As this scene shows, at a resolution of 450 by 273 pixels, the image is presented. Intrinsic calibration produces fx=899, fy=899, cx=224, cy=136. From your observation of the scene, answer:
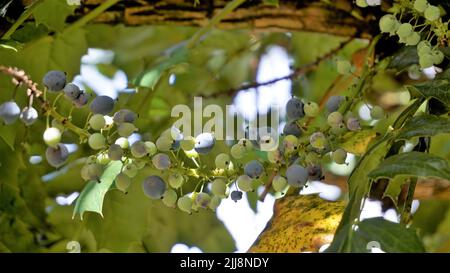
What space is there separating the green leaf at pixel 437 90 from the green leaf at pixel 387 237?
179 millimetres

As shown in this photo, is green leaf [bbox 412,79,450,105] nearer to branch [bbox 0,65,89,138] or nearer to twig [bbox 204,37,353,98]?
branch [bbox 0,65,89,138]

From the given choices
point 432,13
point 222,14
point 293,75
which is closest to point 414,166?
point 432,13

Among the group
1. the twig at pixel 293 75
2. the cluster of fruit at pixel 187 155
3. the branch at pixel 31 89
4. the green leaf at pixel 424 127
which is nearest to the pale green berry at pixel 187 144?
the cluster of fruit at pixel 187 155

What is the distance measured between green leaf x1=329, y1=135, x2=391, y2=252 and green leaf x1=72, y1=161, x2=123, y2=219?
0.93 feet

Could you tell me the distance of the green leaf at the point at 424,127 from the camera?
0.95 m

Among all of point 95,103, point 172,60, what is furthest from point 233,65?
point 95,103

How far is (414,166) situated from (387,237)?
0.08m

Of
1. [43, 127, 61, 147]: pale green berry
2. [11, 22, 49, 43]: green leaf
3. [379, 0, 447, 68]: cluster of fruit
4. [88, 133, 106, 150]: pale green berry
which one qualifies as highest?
[379, 0, 447, 68]: cluster of fruit

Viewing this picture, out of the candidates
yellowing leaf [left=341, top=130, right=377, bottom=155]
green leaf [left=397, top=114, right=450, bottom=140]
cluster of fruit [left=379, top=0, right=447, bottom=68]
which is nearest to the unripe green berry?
cluster of fruit [left=379, top=0, right=447, bottom=68]

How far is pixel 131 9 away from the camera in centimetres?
140

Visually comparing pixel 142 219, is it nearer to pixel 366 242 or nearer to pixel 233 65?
pixel 366 242

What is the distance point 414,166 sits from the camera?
913 mm

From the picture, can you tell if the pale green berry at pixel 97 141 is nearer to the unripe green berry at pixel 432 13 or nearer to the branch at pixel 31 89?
the branch at pixel 31 89

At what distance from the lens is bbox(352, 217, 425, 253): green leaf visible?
2.94 ft
